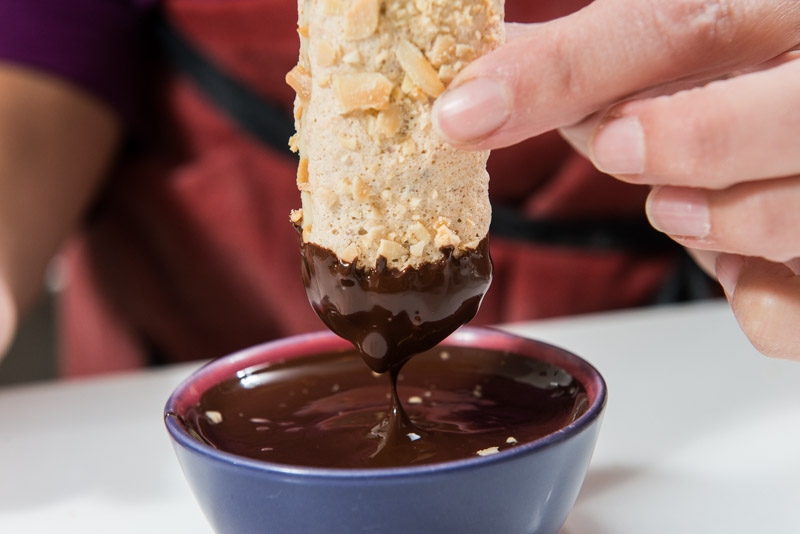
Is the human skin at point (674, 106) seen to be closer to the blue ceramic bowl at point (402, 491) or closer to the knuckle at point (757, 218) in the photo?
the knuckle at point (757, 218)

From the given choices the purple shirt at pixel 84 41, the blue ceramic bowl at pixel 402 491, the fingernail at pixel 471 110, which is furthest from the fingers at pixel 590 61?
the purple shirt at pixel 84 41

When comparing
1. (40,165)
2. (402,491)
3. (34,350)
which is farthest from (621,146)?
(34,350)

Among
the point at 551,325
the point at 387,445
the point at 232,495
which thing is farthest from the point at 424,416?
the point at 551,325

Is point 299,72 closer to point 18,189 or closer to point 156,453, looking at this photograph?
point 156,453

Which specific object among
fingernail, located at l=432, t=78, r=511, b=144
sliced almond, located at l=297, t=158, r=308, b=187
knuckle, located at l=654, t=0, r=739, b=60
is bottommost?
sliced almond, located at l=297, t=158, r=308, b=187

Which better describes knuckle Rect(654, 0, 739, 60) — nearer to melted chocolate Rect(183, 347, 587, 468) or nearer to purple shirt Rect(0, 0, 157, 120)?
melted chocolate Rect(183, 347, 587, 468)

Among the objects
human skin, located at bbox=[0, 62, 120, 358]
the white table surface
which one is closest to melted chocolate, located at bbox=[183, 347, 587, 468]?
the white table surface
